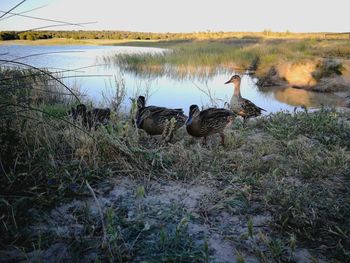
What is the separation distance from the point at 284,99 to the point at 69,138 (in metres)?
12.5

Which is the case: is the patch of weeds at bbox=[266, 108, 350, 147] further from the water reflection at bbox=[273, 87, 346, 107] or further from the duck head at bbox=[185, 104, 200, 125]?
the water reflection at bbox=[273, 87, 346, 107]

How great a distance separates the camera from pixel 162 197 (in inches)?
135

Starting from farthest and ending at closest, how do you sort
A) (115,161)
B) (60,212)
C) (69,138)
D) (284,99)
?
1. (284,99)
2. (69,138)
3. (115,161)
4. (60,212)

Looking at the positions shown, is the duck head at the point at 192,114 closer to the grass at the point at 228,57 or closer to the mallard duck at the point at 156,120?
the mallard duck at the point at 156,120

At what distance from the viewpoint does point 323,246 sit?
8.57 feet

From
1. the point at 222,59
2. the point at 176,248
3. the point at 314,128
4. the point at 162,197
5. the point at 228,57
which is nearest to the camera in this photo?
the point at 176,248

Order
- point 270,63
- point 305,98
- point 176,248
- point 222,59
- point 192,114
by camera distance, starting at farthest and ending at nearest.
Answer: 1. point 222,59
2. point 270,63
3. point 305,98
4. point 192,114
5. point 176,248

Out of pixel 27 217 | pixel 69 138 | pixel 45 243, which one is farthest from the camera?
pixel 69 138

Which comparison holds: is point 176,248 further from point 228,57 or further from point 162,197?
point 228,57

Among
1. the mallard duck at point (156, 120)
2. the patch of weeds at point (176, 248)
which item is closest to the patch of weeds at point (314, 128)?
the mallard duck at point (156, 120)

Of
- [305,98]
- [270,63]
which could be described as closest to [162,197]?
[305,98]

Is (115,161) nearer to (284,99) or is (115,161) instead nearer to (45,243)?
(45,243)

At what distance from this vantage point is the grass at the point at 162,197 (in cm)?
262

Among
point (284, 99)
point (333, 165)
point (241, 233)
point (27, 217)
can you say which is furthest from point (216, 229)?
point (284, 99)
